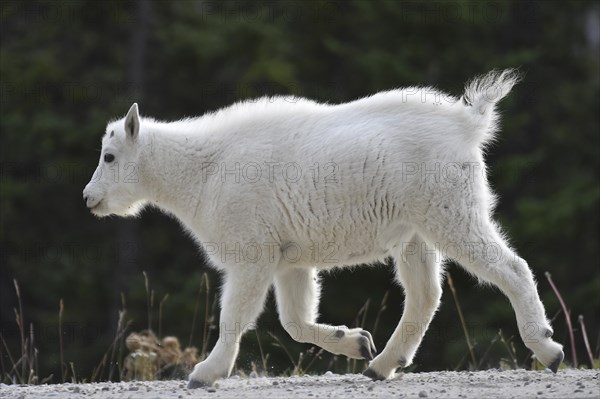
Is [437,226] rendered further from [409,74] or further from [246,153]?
[409,74]

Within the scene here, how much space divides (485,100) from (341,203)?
1274mm

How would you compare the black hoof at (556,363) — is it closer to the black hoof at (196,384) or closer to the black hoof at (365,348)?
A: the black hoof at (365,348)

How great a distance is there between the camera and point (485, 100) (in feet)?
25.7

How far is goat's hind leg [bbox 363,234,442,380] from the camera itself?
25.7ft

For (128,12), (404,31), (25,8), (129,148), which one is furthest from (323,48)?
(129,148)

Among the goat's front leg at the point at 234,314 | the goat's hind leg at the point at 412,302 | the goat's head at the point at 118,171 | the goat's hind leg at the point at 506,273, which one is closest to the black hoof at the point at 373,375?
the goat's hind leg at the point at 412,302

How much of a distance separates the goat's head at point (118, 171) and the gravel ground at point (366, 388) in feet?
4.69

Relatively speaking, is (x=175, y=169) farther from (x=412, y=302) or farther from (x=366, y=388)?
(x=366, y=388)

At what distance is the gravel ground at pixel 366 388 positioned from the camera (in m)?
6.61

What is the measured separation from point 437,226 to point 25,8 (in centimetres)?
1844

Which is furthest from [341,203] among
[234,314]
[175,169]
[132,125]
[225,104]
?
[225,104]

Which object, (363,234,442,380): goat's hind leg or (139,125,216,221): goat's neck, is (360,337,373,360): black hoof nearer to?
(363,234,442,380): goat's hind leg

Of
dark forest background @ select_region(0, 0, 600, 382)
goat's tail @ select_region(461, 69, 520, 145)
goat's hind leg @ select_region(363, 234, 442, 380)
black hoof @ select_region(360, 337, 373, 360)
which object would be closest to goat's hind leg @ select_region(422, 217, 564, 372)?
goat's hind leg @ select_region(363, 234, 442, 380)

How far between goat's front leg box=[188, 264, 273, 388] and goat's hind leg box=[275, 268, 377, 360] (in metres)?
0.51
